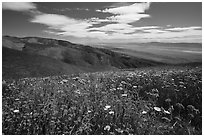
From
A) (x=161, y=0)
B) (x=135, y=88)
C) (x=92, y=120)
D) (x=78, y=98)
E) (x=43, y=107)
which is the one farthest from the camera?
(x=161, y=0)

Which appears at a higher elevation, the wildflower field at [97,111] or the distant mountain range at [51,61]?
the wildflower field at [97,111]

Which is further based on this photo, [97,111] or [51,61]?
[51,61]

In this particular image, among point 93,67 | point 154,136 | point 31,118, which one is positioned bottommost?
point 93,67

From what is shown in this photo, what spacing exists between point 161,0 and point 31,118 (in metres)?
6.21

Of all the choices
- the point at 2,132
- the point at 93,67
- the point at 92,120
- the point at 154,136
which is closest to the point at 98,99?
the point at 92,120

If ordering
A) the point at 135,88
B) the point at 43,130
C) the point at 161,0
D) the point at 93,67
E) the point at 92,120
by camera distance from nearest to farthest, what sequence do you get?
the point at 43,130
the point at 92,120
the point at 135,88
the point at 161,0
the point at 93,67

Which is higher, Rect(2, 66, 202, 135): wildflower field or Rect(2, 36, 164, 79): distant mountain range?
Rect(2, 66, 202, 135): wildflower field

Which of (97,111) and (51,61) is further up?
(97,111)

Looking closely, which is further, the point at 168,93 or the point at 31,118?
the point at 168,93

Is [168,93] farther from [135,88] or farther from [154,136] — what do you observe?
[154,136]

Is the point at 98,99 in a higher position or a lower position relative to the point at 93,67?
higher

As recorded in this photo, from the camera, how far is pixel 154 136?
16.8 feet

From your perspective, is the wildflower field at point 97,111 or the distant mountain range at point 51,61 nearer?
the wildflower field at point 97,111

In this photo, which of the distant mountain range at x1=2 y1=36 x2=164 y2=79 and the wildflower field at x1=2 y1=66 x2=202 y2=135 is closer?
the wildflower field at x1=2 y1=66 x2=202 y2=135
